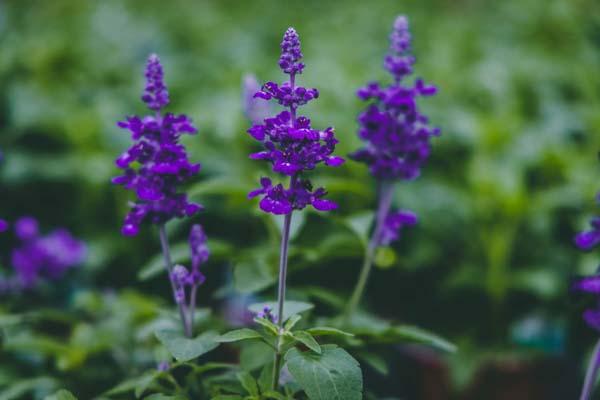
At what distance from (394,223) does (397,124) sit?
0.33 m

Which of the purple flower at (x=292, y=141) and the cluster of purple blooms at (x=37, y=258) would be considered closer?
the purple flower at (x=292, y=141)

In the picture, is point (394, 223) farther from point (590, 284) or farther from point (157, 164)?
point (157, 164)

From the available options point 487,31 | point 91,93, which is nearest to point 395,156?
point 91,93

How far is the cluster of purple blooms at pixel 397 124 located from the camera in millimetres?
1982

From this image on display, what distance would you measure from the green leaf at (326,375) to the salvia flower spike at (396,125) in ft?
1.90

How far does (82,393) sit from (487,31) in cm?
551

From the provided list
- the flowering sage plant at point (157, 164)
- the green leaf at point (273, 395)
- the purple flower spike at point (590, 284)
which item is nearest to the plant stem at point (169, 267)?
the flowering sage plant at point (157, 164)

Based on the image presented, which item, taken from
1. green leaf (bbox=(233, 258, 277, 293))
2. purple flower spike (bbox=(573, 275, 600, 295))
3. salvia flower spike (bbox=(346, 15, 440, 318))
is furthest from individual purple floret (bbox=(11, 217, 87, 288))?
purple flower spike (bbox=(573, 275, 600, 295))

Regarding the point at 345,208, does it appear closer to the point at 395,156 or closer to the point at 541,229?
the point at 541,229

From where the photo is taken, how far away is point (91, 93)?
479 centimetres

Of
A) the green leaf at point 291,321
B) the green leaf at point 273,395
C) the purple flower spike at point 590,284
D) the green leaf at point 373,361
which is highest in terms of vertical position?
the purple flower spike at point 590,284

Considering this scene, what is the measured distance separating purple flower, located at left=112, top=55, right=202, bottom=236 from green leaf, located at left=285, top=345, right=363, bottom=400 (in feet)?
1.60

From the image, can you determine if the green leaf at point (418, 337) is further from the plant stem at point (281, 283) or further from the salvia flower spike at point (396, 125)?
the plant stem at point (281, 283)

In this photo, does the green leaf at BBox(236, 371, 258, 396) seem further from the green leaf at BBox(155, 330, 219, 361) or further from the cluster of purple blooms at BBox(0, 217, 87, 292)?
the cluster of purple blooms at BBox(0, 217, 87, 292)
